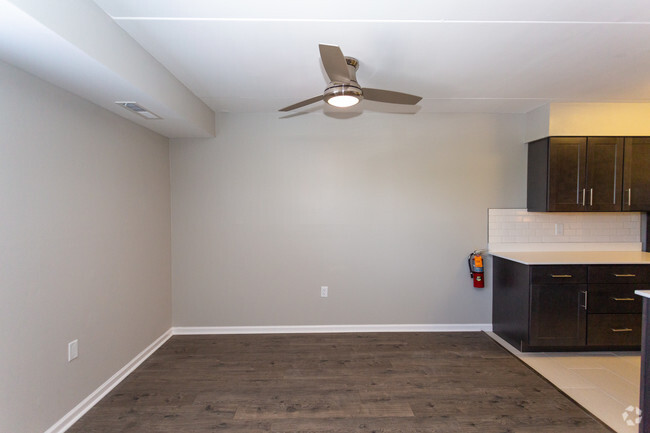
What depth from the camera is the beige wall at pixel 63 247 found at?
171 centimetres

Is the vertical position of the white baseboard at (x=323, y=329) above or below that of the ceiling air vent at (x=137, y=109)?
below

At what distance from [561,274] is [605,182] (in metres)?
1.13

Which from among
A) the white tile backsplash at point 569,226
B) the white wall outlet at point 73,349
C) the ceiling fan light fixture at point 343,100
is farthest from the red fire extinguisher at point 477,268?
the white wall outlet at point 73,349

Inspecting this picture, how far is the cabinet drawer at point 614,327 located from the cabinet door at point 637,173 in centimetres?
109

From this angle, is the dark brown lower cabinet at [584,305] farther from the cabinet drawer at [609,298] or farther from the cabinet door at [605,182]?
the cabinet door at [605,182]

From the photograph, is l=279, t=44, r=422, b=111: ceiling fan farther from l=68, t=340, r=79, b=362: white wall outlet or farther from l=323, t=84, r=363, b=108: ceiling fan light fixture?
l=68, t=340, r=79, b=362: white wall outlet

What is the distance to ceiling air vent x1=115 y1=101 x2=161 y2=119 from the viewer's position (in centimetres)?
230

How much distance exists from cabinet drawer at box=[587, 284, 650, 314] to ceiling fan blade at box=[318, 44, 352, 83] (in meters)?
2.98

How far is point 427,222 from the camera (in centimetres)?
358

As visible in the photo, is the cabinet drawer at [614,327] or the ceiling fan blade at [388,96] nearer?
the ceiling fan blade at [388,96]

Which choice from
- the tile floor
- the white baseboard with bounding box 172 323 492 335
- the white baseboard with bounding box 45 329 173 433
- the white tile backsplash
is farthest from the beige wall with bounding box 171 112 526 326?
the tile floor

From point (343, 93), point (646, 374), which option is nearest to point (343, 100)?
point (343, 93)

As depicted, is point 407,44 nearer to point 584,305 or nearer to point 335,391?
point 335,391

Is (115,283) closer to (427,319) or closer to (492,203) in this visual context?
(427,319)
